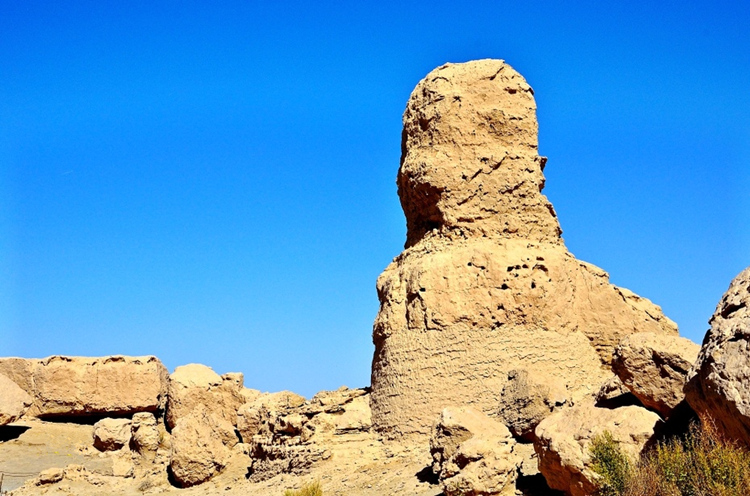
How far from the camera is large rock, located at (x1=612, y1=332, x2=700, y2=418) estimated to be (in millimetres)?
10078

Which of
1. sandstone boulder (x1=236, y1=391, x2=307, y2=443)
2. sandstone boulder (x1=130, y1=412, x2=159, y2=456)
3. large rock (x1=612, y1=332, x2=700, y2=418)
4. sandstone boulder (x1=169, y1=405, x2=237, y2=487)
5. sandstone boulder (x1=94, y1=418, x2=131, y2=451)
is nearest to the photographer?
large rock (x1=612, y1=332, x2=700, y2=418)

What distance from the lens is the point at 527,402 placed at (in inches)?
528

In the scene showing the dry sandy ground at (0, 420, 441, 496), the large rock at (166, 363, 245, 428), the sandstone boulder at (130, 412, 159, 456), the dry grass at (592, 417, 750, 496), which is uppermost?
the large rock at (166, 363, 245, 428)

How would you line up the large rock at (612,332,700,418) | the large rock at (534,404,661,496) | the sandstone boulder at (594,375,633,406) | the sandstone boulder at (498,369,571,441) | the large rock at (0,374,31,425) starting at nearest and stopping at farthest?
the large rock at (534,404,661,496)
the large rock at (612,332,700,418)
the sandstone boulder at (594,375,633,406)
the sandstone boulder at (498,369,571,441)
the large rock at (0,374,31,425)

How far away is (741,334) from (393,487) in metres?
6.85

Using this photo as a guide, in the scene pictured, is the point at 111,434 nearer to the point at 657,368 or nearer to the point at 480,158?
the point at 480,158

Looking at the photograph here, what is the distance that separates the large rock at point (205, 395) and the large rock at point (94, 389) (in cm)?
200

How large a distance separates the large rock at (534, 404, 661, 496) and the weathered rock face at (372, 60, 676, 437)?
371 cm

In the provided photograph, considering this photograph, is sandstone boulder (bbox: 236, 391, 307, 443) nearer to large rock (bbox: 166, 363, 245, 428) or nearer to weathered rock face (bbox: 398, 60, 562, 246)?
large rock (bbox: 166, 363, 245, 428)

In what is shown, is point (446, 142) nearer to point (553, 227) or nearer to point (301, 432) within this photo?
point (553, 227)

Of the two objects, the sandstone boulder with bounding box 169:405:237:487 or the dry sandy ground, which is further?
the sandstone boulder with bounding box 169:405:237:487

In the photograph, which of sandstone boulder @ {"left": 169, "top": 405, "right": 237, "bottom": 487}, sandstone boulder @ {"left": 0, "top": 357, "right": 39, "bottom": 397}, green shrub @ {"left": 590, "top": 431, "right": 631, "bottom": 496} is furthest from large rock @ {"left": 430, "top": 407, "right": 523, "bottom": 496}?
sandstone boulder @ {"left": 0, "top": 357, "right": 39, "bottom": 397}

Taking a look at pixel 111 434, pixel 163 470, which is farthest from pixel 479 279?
pixel 111 434

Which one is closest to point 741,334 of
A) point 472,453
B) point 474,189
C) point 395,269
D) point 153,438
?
point 472,453
